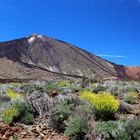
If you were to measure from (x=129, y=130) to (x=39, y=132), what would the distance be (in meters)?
2.23

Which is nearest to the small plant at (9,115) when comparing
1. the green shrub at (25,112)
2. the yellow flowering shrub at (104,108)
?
the green shrub at (25,112)

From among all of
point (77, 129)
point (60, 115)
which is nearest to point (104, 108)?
point (60, 115)

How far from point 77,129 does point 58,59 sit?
10395 cm

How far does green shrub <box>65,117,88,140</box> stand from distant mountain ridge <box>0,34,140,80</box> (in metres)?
82.7

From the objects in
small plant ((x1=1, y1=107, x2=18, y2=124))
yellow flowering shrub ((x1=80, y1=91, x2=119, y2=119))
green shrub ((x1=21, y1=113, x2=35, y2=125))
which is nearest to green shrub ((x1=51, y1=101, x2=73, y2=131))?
green shrub ((x1=21, y1=113, x2=35, y2=125))

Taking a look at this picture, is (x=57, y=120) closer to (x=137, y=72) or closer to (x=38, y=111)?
(x=38, y=111)

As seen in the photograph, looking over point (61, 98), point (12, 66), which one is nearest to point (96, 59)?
point (12, 66)

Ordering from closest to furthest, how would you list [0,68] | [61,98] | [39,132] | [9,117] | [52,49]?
[39,132]
[9,117]
[61,98]
[0,68]
[52,49]

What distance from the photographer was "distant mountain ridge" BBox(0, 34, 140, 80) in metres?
105

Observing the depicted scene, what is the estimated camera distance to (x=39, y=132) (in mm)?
8461

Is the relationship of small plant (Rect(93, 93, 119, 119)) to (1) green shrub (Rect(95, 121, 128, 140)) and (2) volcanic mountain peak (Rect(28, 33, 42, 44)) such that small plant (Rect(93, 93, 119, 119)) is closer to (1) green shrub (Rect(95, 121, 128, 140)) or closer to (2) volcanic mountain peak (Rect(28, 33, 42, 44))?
(1) green shrub (Rect(95, 121, 128, 140))

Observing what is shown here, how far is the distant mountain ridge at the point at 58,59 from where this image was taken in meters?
105

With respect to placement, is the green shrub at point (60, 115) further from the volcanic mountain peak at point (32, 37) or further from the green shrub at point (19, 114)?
the volcanic mountain peak at point (32, 37)

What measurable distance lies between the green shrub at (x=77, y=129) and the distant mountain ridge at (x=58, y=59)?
82.7 metres
